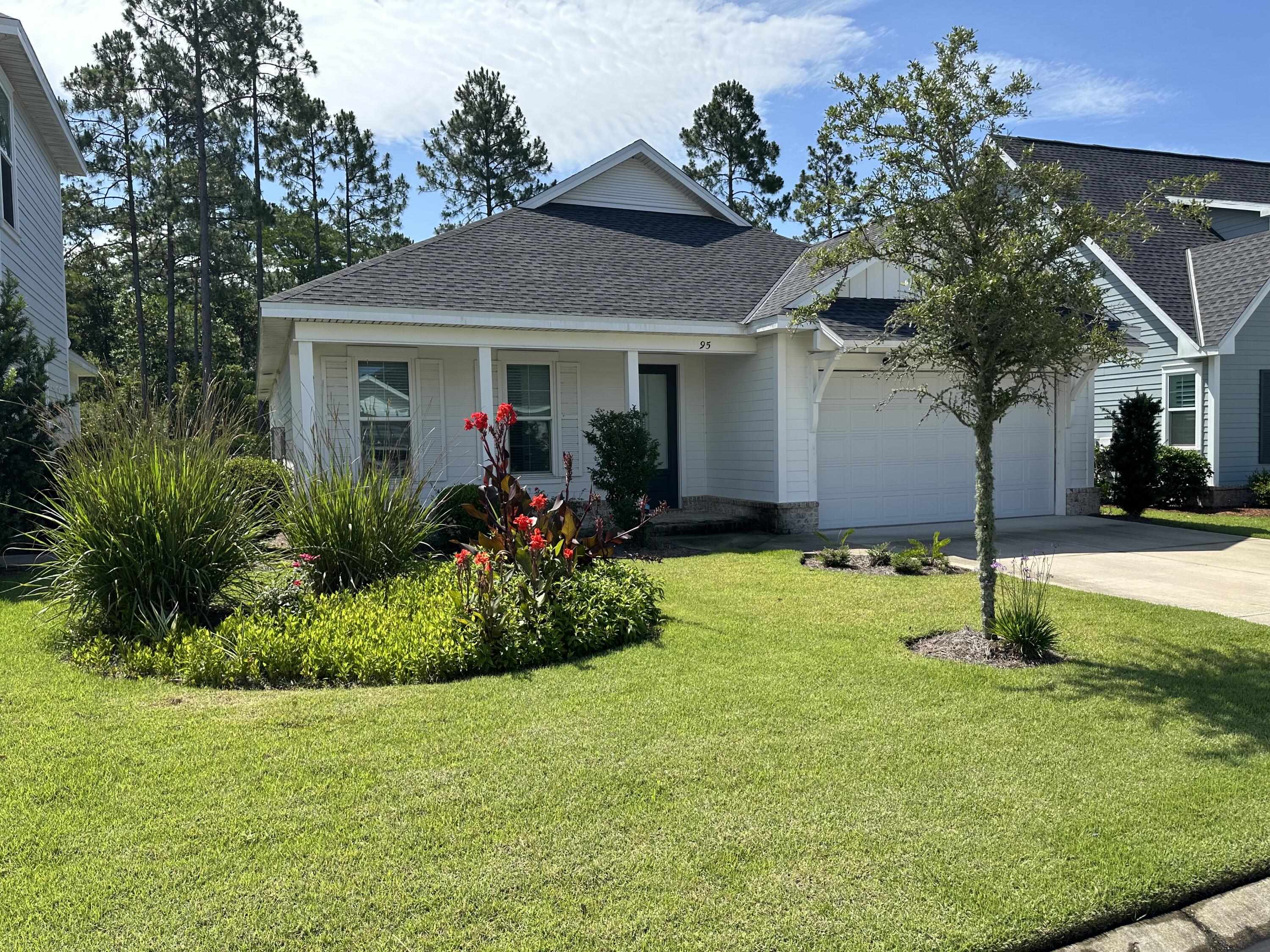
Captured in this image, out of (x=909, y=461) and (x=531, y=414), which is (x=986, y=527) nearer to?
(x=909, y=461)

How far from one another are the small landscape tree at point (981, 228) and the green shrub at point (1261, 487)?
469 inches

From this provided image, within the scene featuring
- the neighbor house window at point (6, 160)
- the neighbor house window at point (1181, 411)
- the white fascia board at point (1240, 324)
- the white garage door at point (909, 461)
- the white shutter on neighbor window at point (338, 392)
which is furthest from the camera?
the neighbor house window at point (1181, 411)

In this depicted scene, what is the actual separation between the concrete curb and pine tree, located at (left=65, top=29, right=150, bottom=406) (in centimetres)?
3073

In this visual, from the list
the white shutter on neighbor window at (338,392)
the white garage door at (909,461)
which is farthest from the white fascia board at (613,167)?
the white garage door at (909,461)

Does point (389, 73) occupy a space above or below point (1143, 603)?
above

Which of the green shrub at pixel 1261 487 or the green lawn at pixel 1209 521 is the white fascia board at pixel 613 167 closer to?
the green lawn at pixel 1209 521

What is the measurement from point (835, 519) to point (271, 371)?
10.7m

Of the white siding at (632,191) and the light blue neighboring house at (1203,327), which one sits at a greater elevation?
the white siding at (632,191)

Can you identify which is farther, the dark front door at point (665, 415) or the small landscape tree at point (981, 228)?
the dark front door at point (665, 415)

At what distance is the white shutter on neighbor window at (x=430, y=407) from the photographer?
12672 mm

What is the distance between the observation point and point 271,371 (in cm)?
1639

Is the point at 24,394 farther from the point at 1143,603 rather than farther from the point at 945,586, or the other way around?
the point at 1143,603

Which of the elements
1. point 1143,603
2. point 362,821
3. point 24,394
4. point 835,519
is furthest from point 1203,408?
point 24,394

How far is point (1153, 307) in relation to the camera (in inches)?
635
